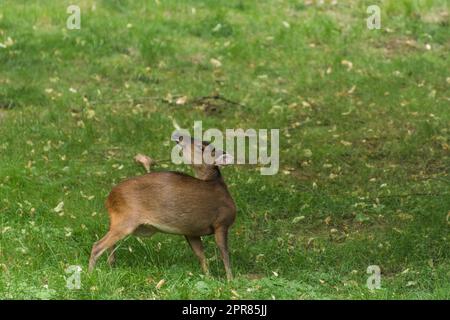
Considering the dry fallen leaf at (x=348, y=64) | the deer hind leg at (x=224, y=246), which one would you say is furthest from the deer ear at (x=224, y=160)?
the dry fallen leaf at (x=348, y=64)

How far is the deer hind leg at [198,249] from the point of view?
26.7ft

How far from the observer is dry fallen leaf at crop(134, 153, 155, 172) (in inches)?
407

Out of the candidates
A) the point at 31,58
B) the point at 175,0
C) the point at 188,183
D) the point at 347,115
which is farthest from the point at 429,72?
the point at 188,183

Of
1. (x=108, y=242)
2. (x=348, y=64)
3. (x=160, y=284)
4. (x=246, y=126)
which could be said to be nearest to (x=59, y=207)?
(x=108, y=242)

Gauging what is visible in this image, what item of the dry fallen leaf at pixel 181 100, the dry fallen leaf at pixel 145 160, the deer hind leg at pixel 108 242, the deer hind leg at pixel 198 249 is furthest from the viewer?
the dry fallen leaf at pixel 181 100

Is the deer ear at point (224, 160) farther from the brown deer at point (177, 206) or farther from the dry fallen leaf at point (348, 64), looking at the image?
the dry fallen leaf at point (348, 64)

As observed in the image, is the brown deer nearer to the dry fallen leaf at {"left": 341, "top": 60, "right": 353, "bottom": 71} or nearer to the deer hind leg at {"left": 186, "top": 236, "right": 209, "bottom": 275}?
the deer hind leg at {"left": 186, "top": 236, "right": 209, "bottom": 275}

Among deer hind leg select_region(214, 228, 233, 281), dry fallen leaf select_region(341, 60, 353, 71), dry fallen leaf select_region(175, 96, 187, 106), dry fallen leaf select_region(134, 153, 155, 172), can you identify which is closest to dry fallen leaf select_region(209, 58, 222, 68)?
dry fallen leaf select_region(175, 96, 187, 106)

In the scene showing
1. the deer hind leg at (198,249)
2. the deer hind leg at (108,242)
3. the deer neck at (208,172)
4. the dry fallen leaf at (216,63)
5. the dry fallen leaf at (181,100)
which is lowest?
the dry fallen leaf at (181,100)

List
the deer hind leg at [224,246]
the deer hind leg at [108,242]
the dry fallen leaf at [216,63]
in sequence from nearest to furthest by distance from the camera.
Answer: the deer hind leg at [108,242]
the deer hind leg at [224,246]
the dry fallen leaf at [216,63]

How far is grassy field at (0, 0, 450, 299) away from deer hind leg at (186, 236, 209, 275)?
12cm

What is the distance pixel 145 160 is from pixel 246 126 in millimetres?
1629

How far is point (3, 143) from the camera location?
35.2 feet
